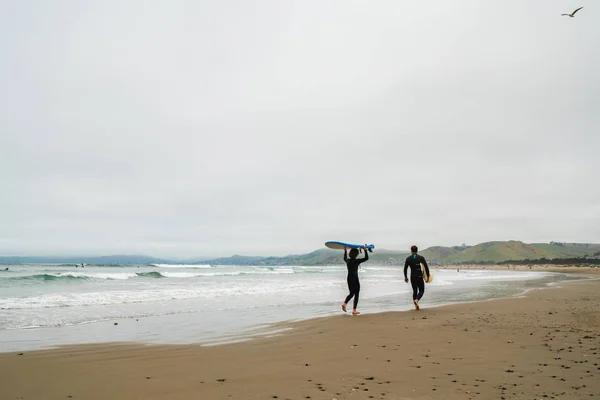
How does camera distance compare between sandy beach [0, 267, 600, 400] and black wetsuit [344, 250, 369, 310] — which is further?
black wetsuit [344, 250, 369, 310]

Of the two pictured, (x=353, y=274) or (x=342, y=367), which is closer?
(x=342, y=367)

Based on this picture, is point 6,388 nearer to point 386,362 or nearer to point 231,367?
point 231,367

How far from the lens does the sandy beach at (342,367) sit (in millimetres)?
4871

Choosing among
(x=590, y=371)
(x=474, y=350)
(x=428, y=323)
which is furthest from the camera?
(x=428, y=323)

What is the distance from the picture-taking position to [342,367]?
6.07 metres

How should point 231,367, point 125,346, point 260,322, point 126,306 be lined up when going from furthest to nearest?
point 126,306 → point 260,322 → point 125,346 → point 231,367

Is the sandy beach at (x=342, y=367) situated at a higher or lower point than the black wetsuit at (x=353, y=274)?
lower

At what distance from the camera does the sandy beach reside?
16.0 feet

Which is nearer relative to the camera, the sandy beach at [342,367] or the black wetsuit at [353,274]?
the sandy beach at [342,367]

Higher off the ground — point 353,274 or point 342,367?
point 353,274

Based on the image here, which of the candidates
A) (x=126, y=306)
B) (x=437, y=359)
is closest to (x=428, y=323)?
(x=437, y=359)

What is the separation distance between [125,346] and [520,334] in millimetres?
8329

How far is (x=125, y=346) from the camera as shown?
8.13 meters

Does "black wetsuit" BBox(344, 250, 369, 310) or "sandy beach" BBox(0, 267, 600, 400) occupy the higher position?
"black wetsuit" BBox(344, 250, 369, 310)
